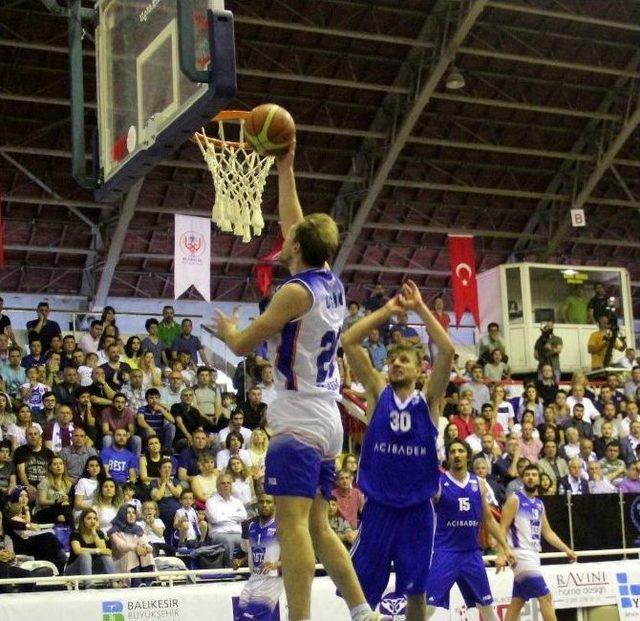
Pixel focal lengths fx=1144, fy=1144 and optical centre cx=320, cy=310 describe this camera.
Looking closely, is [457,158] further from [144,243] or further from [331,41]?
[144,243]

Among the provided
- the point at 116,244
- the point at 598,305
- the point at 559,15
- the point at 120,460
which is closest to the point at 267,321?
the point at 120,460

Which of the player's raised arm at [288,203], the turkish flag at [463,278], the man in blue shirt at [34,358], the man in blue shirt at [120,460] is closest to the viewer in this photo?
the player's raised arm at [288,203]

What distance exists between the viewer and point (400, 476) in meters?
6.85

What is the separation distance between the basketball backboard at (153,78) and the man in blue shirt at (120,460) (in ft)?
19.1

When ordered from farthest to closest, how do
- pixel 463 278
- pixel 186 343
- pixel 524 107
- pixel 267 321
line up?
pixel 524 107
pixel 463 278
pixel 186 343
pixel 267 321

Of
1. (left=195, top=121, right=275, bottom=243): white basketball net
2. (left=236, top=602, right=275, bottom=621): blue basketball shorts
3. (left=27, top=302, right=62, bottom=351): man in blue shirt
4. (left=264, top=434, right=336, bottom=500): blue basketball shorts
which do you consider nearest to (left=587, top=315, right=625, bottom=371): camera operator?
(left=27, top=302, right=62, bottom=351): man in blue shirt

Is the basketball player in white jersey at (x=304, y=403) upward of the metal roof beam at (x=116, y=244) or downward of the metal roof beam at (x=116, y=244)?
downward

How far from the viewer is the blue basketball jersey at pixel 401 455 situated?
679 cm

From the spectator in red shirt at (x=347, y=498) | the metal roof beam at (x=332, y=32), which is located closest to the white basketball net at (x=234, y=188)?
the spectator in red shirt at (x=347, y=498)

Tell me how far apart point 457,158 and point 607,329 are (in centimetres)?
567

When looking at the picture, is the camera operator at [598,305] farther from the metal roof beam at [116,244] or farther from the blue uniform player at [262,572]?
the blue uniform player at [262,572]

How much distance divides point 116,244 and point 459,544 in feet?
55.4

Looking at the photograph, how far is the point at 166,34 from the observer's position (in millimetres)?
7270

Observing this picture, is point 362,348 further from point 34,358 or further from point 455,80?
point 455,80
